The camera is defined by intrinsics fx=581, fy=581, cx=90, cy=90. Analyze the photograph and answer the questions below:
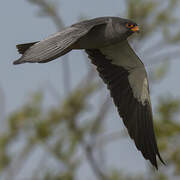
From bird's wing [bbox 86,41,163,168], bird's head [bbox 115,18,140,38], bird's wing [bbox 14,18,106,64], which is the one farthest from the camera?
bird's wing [bbox 86,41,163,168]

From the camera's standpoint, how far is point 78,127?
18.2 meters

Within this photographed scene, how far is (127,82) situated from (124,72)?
16 cm

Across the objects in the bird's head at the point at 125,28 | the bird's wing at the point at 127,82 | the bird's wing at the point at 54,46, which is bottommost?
the bird's wing at the point at 127,82

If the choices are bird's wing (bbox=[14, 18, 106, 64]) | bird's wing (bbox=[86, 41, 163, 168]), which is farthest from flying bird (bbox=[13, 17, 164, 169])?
bird's wing (bbox=[14, 18, 106, 64])

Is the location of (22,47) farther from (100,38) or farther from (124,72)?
(124,72)

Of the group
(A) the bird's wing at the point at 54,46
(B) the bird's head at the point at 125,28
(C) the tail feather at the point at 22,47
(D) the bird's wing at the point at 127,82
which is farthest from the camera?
(D) the bird's wing at the point at 127,82

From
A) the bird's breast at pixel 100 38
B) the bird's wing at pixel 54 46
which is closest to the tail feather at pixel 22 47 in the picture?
the bird's breast at pixel 100 38

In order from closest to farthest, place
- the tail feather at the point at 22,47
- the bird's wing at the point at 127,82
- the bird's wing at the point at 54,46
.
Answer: the bird's wing at the point at 54,46 < the tail feather at the point at 22,47 < the bird's wing at the point at 127,82

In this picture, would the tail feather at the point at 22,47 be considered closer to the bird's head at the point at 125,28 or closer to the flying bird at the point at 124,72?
the flying bird at the point at 124,72

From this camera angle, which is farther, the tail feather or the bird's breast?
the bird's breast

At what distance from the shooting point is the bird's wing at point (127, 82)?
8617mm

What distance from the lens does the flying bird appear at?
311 inches

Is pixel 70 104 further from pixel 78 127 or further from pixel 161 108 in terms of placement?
pixel 161 108

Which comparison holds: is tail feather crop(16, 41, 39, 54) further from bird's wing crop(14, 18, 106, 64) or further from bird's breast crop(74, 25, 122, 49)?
bird's wing crop(14, 18, 106, 64)
